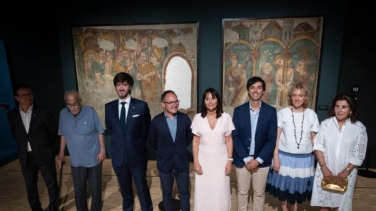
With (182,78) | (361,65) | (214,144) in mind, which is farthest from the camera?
(182,78)

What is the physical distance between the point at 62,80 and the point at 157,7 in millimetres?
2444

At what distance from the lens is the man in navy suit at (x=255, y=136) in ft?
7.95

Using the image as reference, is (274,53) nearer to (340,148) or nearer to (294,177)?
(340,148)

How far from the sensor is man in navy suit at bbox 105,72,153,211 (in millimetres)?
2553

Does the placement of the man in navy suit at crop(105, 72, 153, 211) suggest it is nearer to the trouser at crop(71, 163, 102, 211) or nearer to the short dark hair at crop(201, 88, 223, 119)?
the trouser at crop(71, 163, 102, 211)

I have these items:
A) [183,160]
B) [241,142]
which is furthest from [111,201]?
[241,142]

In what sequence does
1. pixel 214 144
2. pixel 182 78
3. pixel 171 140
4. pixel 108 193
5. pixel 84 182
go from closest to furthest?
pixel 214 144, pixel 171 140, pixel 84 182, pixel 108 193, pixel 182 78

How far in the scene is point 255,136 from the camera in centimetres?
246

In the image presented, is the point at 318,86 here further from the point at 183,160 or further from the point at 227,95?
the point at 183,160

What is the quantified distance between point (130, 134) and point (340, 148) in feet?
7.30

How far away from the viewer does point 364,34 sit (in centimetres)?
374

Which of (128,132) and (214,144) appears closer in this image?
(214,144)

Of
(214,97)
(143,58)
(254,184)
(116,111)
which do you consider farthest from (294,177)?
(143,58)

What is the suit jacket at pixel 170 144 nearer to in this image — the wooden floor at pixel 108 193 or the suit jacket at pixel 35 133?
the wooden floor at pixel 108 193
